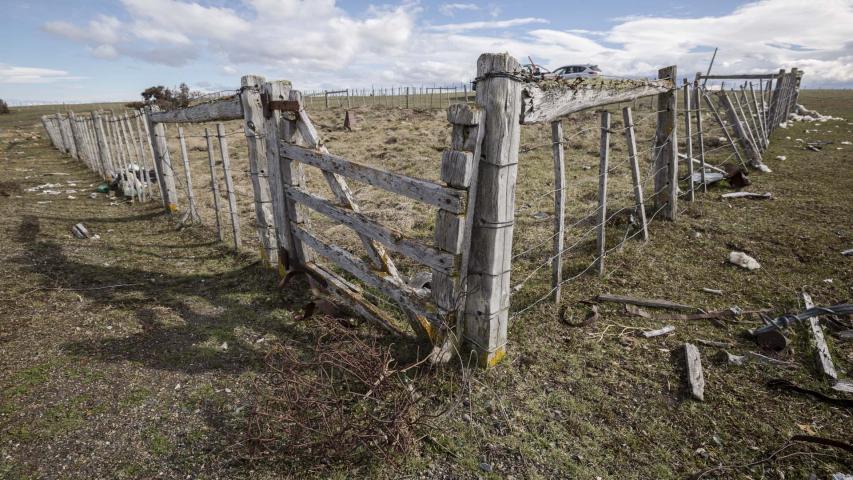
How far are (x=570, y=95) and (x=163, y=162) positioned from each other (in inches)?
315

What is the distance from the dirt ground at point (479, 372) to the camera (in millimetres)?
2758

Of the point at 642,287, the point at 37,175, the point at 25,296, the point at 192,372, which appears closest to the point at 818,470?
the point at 642,287

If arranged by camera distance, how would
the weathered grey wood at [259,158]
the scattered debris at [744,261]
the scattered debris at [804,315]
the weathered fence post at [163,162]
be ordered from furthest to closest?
the weathered fence post at [163,162], the scattered debris at [744,261], the weathered grey wood at [259,158], the scattered debris at [804,315]

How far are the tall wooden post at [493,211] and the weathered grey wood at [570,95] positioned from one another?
21cm

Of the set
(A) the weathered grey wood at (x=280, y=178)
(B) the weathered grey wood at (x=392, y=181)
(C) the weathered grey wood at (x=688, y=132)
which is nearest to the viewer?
(B) the weathered grey wood at (x=392, y=181)

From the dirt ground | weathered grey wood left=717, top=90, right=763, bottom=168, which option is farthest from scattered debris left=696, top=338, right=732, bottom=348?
weathered grey wood left=717, top=90, right=763, bottom=168

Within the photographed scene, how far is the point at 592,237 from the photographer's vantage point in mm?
6301

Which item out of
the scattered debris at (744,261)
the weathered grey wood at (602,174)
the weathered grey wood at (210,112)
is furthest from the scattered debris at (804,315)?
the weathered grey wood at (210,112)

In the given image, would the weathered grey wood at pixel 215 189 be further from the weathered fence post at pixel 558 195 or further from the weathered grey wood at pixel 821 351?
the weathered grey wood at pixel 821 351

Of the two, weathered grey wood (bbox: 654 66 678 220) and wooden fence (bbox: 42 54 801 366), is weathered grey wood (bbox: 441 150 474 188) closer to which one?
wooden fence (bbox: 42 54 801 366)

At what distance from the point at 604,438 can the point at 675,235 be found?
438 centimetres

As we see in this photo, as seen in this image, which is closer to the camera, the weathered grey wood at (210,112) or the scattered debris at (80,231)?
the weathered grey wood at (210,112)

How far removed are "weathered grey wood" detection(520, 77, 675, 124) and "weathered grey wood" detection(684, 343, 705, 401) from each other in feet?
7.79

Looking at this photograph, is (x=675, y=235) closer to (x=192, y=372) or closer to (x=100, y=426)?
(x=192, y=372)
